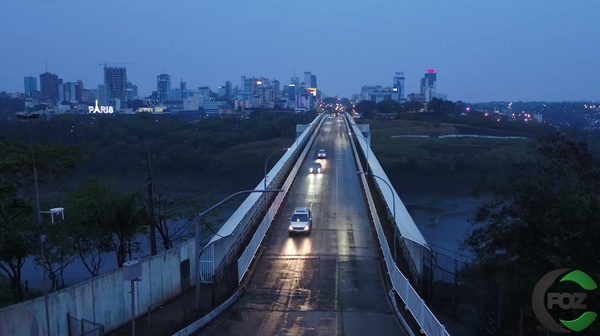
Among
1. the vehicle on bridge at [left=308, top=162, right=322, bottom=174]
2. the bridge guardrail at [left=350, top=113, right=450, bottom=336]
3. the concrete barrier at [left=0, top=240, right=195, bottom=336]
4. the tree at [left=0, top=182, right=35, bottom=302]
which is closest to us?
the concrete barrier at [left=0, top=240, right=195, bottom=336]

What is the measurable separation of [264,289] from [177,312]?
427 centimetres

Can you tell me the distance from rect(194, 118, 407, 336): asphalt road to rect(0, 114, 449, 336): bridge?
0.12ft

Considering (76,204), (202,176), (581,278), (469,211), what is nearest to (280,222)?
(76,204)

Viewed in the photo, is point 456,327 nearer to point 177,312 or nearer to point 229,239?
point 177,312

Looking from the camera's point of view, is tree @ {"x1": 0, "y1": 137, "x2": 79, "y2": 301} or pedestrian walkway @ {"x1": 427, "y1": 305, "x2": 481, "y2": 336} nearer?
pedestrian walkway @ {"x1": 427, "y1": 305, "x2": 481, "y2": 336}

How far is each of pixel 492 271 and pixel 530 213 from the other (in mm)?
2589

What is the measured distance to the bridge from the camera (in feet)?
48.9

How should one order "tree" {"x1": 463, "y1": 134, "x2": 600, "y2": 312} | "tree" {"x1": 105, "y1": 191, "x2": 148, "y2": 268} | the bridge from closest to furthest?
the bridge
"tree" {"x1": 463, "y1": 134, "x2": 600, "y2": 312}
"tree" {"x1": 105, "y1": 191, "x2": 148, "y2": 268}

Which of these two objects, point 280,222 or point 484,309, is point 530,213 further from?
point 280,222

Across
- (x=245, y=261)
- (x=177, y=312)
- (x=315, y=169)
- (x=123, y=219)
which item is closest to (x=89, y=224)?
(x=123, y=219)

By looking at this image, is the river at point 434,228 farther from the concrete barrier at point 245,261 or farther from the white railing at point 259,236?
the concrete barrier at point 245,261

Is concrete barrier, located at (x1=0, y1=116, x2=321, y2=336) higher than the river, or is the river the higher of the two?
concrete barrier, located at (x1=0, y1=116, x2=321, y2=336)

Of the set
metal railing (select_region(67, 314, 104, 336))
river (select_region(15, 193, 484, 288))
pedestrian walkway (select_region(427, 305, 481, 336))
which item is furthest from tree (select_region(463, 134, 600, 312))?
metal railing (select_region(67, 314, 104, 336))
